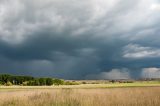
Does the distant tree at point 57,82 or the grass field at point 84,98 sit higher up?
the distant tree at point 57,82

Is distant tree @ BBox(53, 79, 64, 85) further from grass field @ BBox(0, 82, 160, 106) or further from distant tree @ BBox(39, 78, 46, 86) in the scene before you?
grass field @ BBox(0, 82, 160, 106)

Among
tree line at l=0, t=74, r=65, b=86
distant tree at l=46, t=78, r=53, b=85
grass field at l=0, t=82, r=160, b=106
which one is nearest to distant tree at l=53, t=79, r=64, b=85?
tree line at l=0, t=74, r=65, b=86

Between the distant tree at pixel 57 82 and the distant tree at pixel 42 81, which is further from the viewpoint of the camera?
the distant tree at pixel 42 81

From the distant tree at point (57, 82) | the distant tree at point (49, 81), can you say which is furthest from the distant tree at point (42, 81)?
the distant tree at point (57, 82)

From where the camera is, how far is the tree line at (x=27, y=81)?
394ft

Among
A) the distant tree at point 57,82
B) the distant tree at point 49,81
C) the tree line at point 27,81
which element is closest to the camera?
the tree line at point 27,81

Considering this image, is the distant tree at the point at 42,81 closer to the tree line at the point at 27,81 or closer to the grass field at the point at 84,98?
the tree line at the point at 27,81

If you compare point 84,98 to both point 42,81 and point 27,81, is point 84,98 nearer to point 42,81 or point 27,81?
point 42,81

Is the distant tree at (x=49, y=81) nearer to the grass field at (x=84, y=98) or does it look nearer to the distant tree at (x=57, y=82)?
the distant tree at (x=57, y=82)

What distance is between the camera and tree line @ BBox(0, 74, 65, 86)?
120000mm

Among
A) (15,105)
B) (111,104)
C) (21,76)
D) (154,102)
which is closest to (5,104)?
(15,105)

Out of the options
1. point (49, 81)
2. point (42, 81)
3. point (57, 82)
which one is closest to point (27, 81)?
point (42, 81)

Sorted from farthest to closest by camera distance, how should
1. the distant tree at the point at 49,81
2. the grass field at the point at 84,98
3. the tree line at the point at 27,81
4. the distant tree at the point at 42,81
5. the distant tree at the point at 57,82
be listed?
the distant tree at the point at 49,81
the distant tree at the point at 42,81
the distant tree at the point at 57,82
the tree line at the point at 27,81
the grass field at the point at 84,98

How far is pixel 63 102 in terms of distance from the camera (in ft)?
47.6
